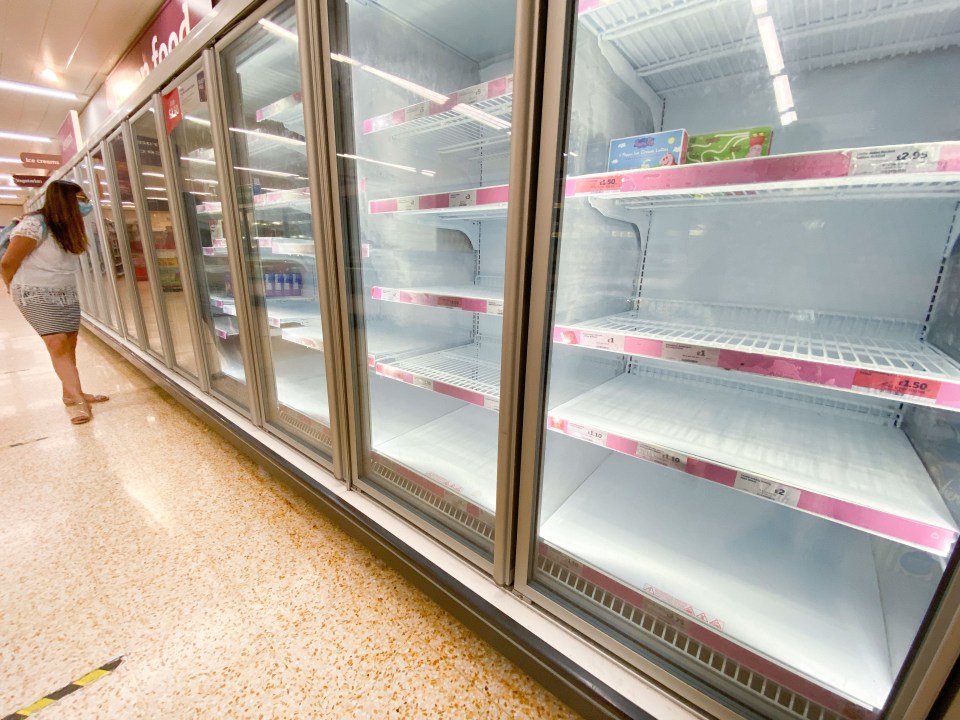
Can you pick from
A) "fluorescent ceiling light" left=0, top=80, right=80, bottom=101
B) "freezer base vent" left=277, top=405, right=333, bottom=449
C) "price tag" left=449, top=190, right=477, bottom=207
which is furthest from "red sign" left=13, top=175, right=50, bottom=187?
"price tag" left=449, top=190, right=477, bottom=207

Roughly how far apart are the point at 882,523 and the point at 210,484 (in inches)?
93.0

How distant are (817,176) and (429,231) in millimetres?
1379

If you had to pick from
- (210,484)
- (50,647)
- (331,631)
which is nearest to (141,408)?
(210,484)

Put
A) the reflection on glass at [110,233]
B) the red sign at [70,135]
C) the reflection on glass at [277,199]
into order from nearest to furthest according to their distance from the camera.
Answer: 1. the reflection on glass at [277,199]
2. the reflection on glass at [110,233]
3. the red sign at [70,135]

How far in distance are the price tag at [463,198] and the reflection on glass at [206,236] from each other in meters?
1.45

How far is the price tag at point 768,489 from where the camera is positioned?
2.43 ft

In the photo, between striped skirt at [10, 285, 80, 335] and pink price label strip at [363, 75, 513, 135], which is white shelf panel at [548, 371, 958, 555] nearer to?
pink price label strip at [363, 75, 513, 135]

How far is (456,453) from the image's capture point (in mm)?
1617

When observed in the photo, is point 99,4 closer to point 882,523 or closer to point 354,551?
point 354,551

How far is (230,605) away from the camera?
1.25m

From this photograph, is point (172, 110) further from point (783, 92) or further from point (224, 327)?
point (783, 92)

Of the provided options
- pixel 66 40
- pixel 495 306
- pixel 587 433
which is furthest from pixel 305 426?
pixel 66 40

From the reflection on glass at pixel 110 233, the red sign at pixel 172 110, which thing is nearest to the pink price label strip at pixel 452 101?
the red sign at pixel 172 110

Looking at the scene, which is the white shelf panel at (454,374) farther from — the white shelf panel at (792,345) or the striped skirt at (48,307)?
the striped skirt at (48,307)
